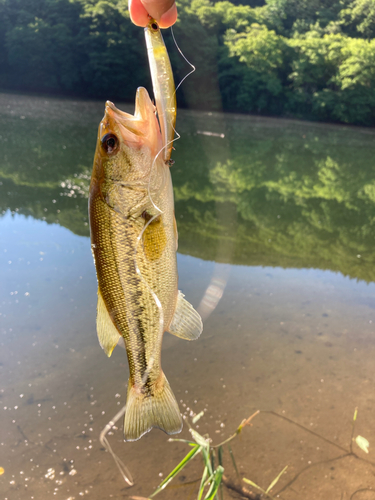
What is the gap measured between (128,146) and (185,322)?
0.73 metres

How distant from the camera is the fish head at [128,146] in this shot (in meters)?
1.48

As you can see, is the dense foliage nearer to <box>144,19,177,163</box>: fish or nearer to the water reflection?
the water reflection

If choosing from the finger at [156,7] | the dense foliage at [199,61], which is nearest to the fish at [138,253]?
the finger at [156,7]

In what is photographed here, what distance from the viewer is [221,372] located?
4.30 meters

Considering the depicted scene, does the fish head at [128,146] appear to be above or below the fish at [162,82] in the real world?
below

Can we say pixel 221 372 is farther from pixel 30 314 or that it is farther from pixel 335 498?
pixel 30 314

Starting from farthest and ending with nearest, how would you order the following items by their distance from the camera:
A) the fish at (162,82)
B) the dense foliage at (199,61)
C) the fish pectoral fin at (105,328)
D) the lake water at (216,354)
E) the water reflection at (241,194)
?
the dense foliage at (199,61) → the water reflection at (241,194) → the lake water at (216,354) → the fish pectoral fin at (105,328) → the fish at (162,82)

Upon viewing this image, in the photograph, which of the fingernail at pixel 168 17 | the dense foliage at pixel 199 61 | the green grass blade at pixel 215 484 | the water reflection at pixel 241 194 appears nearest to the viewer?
the fingernail at pixel 168 17

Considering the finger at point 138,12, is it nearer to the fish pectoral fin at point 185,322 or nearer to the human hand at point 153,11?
the human hand at point 153,11

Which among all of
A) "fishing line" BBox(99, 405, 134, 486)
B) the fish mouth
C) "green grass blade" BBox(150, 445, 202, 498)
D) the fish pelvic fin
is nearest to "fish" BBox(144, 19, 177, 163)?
the fish mouth

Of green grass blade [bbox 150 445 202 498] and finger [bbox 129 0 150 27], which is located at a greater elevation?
finger [bbox 129 0 150 27]

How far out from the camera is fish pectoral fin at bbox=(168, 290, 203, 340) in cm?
170

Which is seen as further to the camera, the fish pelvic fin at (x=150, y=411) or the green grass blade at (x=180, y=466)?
the green grass blade at (x=180, y=466)

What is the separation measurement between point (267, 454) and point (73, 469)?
1555 mm
